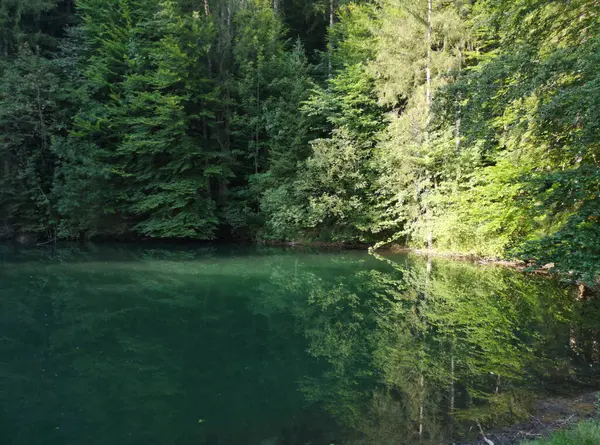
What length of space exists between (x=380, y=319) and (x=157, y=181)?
16930 mm

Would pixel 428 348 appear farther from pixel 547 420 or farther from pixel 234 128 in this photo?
pixel 234 128

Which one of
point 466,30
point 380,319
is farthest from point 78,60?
point 380,319

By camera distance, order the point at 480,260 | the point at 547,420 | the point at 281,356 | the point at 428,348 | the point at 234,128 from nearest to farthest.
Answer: the point at 547,420 → the point at 281,356 → the point at 428,348 → the point at 480,260 → the point at 234,128

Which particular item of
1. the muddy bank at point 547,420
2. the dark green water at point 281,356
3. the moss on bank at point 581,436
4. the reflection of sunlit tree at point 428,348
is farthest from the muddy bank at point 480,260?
the moss on bank at point 581,436

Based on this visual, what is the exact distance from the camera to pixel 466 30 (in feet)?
55.3

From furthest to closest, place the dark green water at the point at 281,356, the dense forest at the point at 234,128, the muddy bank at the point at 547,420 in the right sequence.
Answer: the dense forest at the point at 234,128, the dark green water at the point at 281,356, the muddy bank at the point at 547,420

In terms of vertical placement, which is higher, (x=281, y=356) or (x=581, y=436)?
(x=581, y=436)

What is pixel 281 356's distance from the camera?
22.9 feet

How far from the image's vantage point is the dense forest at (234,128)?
17797mm

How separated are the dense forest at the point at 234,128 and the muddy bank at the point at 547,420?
10.7 metres

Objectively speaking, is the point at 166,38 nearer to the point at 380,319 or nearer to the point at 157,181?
the point at 157,181

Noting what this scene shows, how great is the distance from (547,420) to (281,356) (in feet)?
12.8

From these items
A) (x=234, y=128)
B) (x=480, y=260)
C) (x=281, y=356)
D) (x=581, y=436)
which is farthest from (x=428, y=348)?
(x=234, y=128)

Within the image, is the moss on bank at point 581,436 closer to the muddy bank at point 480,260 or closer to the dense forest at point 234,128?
the muddy bank at point 480,260
